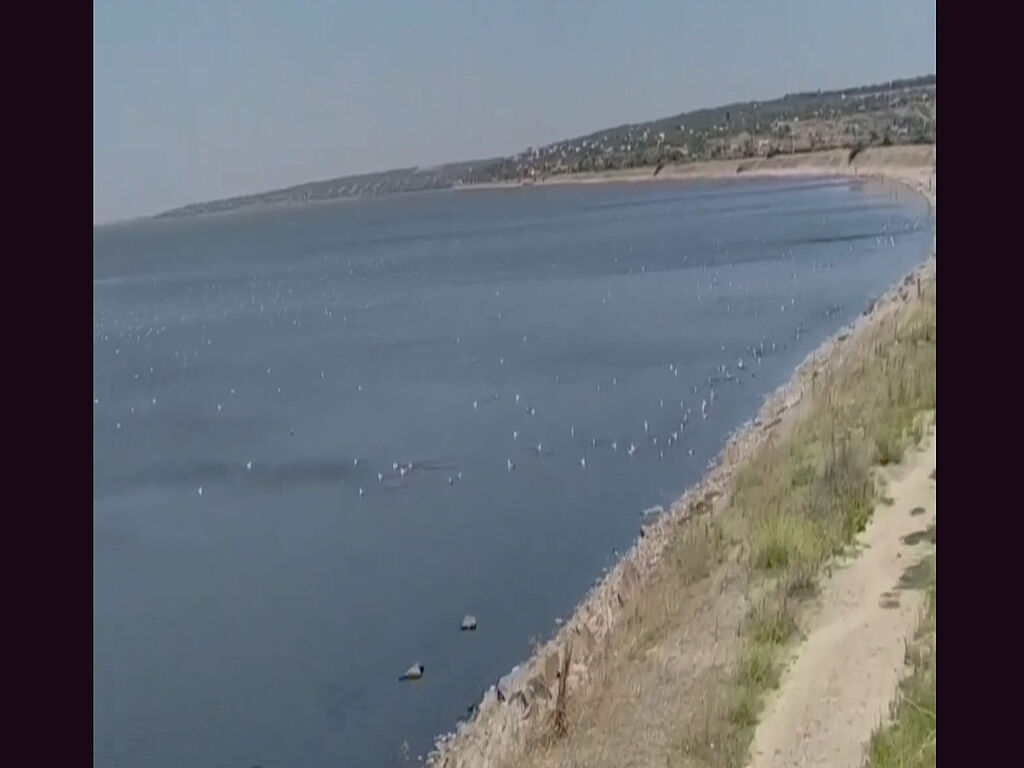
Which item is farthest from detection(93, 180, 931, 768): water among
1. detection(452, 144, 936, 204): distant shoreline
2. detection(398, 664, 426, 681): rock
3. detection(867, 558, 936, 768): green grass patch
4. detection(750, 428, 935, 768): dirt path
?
detection(452, 144, 936, 204): distant shoreline

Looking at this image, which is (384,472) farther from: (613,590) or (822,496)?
(822,496)

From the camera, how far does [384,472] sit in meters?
15.6

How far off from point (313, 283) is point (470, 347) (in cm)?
2314

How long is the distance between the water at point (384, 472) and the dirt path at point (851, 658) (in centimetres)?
338

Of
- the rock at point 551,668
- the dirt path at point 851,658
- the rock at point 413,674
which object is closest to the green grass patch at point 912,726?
the dirt path at point 851,658

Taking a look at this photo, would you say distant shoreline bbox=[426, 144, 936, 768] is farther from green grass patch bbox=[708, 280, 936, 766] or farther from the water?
green grass patch bbox=[708, 280, 936, 766]

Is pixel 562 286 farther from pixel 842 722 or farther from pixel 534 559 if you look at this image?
pixel 842 722

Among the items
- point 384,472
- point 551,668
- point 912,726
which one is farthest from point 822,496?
point 384,472

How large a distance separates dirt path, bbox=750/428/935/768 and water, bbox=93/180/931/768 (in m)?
3.38

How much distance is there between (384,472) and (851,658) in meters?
10.2

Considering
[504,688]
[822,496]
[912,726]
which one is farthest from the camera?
[504,688]

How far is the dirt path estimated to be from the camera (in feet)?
17.5

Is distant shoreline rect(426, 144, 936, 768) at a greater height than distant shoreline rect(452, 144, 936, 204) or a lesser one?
lesser

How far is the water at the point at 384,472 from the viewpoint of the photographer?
9906 mm
